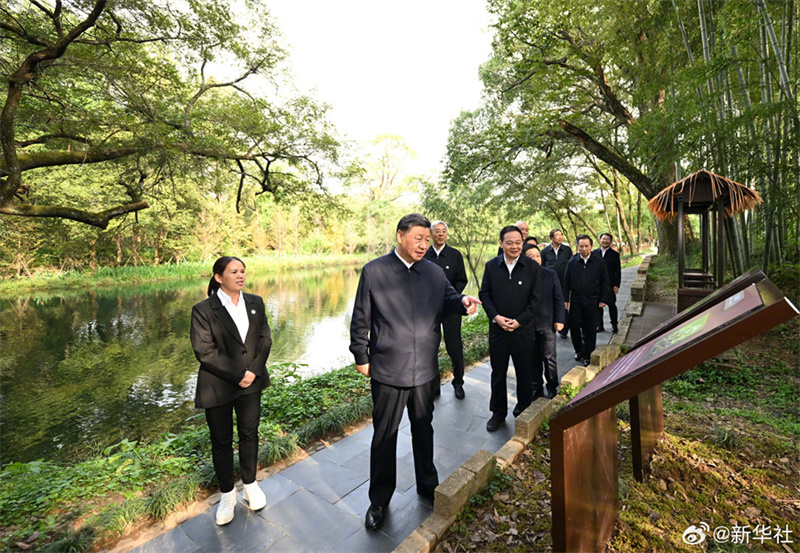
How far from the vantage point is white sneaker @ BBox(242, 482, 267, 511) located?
2.45m

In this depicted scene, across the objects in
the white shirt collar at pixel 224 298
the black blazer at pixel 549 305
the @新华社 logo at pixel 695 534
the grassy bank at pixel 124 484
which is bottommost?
the grassy bank at pixel 124 484

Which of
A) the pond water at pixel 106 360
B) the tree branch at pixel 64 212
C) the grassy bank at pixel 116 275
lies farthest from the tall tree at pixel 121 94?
the grassy bank at pixel 116 275

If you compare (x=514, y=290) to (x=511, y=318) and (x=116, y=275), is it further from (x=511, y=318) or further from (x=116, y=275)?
(x=116, y=275)

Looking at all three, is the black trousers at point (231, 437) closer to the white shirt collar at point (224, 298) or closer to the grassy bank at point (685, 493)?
the white shirt collar at point (224, 298)

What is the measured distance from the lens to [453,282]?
14.8 ft

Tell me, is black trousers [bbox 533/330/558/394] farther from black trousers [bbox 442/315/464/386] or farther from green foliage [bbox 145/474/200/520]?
green foliage [bbox 145/474/200/520]

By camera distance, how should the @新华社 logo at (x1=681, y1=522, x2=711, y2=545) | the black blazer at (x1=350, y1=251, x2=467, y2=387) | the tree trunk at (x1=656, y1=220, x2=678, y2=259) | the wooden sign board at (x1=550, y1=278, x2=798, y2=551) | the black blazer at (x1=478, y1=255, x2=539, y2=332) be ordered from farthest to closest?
1. the tree trunk at (x1=656, y1=220, x2=678, y2=259)
2. the black blazer at (x1=478, y1=255, x2=539, y2=332)
3. the black blazer at (x1=350, y1=251, x2=467, y2=387)
4. the @新华社 logo at (x1=681, y1=522, x2=711, y2=545)
5. the wooden sign board at (x1=550, y1=278, x2=798, y2=551)

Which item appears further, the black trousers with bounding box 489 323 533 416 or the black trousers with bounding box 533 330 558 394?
the black trousers with bounding box 533 330 558 394

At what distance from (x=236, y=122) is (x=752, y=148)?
34.0 ft

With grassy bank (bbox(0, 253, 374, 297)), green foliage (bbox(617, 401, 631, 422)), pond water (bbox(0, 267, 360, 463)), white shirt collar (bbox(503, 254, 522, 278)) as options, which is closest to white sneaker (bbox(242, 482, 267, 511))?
white shirt collar (bbox(503, 254, 522, 278))

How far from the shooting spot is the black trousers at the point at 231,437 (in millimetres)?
2387

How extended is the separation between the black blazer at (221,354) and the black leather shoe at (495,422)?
Answer: 2.13 metres

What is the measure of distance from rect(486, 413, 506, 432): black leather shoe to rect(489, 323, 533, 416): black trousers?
0.12ft

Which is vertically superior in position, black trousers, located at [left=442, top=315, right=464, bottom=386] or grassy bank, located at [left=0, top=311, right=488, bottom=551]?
black trousers, located at [left=442, top=315, right=464, bottom=386]
